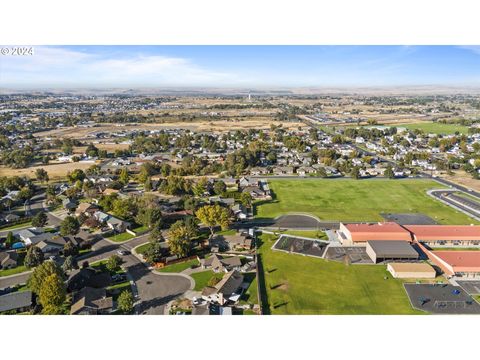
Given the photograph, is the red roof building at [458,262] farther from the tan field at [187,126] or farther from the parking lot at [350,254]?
the tan field at [187,126]

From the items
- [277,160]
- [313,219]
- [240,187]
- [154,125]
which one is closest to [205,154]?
[277,160]

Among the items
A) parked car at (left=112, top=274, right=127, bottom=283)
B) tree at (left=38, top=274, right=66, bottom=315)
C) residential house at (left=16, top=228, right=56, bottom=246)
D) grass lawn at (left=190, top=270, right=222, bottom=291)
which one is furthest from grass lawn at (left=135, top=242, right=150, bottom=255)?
residential house at (left=16, top=228, right=56, bottom=246)

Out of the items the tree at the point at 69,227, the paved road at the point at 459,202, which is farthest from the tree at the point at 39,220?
the paved road at the point at 459,202

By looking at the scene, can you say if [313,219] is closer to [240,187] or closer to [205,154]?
[240,187]

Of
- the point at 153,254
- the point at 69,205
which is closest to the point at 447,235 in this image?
the point at 153,254

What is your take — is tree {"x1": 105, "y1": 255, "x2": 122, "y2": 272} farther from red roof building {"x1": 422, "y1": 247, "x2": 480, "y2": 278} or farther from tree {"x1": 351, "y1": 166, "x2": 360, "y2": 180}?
tree {"x1": 351, "y1": 166, "x2": 360, "y2": 180}

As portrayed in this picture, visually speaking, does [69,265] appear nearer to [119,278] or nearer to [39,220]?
[119,278]
